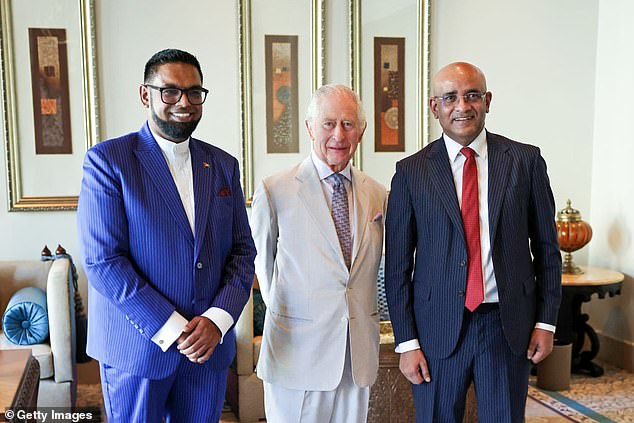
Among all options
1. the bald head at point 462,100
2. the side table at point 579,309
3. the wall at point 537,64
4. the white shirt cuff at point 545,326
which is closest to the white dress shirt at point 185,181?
the bald head at point 462,100

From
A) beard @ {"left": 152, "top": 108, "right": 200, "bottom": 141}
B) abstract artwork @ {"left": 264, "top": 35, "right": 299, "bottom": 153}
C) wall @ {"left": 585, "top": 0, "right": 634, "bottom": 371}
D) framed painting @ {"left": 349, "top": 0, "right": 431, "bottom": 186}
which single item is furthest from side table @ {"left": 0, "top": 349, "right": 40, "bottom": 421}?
wall @ {"left": 585, "top": 0, "right": 634, "bottom": 371}

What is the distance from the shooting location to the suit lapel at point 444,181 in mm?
2037

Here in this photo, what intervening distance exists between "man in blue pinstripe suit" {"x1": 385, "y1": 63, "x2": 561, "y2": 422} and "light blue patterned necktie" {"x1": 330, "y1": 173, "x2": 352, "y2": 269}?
0.47ft

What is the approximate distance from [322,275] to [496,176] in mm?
609

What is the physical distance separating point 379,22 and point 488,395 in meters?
2.98

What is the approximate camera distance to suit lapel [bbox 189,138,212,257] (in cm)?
196

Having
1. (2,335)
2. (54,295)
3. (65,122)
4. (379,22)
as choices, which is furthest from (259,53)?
(2,335)

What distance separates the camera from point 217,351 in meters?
2.01

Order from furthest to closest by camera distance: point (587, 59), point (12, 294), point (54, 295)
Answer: point (587, 59) → point (12, 294) → point (54, 295)

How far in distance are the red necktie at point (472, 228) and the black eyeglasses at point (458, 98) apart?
0.48ft

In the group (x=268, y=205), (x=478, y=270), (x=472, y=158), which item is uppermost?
(x=472, y=158)

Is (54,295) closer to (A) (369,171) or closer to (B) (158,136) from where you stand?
(B) (158,136)

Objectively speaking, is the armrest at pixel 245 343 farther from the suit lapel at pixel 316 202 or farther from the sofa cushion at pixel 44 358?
the suit lapel at pixel 316 202

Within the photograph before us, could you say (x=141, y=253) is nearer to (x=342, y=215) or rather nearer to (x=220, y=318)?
(x=220, y=318)
